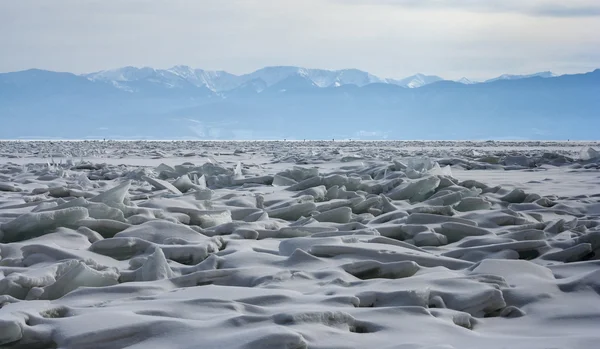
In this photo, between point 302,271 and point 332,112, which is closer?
point 302,271

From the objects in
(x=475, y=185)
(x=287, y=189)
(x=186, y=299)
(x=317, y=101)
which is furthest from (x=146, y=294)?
(x=317, y=101)

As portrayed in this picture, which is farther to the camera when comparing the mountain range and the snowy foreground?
the mountain range

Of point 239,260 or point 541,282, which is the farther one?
point 239,260

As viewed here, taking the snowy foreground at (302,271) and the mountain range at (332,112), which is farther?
the mountain range at (332,112)

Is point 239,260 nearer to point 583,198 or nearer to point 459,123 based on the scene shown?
point 583,198
